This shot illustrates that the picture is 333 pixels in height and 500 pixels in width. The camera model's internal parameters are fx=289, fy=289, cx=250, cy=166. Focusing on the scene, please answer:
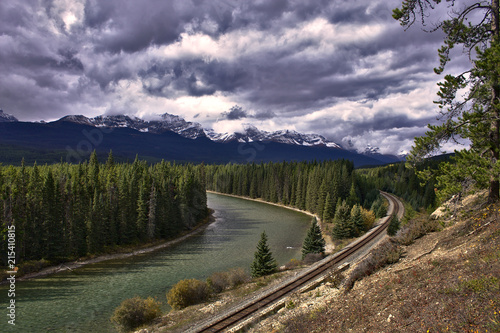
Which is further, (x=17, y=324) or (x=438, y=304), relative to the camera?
(x=17, y=324)

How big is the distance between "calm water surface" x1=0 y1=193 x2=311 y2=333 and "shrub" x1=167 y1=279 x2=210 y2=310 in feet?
12.6

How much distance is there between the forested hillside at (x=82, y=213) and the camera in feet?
160

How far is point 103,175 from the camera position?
76.9 meters

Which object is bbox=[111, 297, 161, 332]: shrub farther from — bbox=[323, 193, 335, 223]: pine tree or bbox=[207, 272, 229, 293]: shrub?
bbox=[323, 193, 335, 223]: pine tree

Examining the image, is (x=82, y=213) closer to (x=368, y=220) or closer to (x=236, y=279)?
(x=236, y=279)

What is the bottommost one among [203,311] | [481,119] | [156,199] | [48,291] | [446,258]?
[48,291]

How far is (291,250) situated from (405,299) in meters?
43.7

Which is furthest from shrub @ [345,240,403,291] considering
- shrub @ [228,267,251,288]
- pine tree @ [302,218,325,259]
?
pine tree @ [302,218,325,259]

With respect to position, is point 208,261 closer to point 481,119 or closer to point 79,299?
point 79,299

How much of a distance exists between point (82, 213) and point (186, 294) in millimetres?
36988

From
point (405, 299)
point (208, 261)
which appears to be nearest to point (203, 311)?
point (405, 299)

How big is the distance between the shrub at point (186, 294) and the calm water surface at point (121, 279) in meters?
3.85

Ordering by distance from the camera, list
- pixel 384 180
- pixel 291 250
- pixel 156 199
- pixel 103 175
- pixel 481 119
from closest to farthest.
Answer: pixel 481 119
pixel 291 250
pixel 156 199
pixel 103 175
pixel 384 180

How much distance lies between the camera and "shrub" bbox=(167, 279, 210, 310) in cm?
2927
